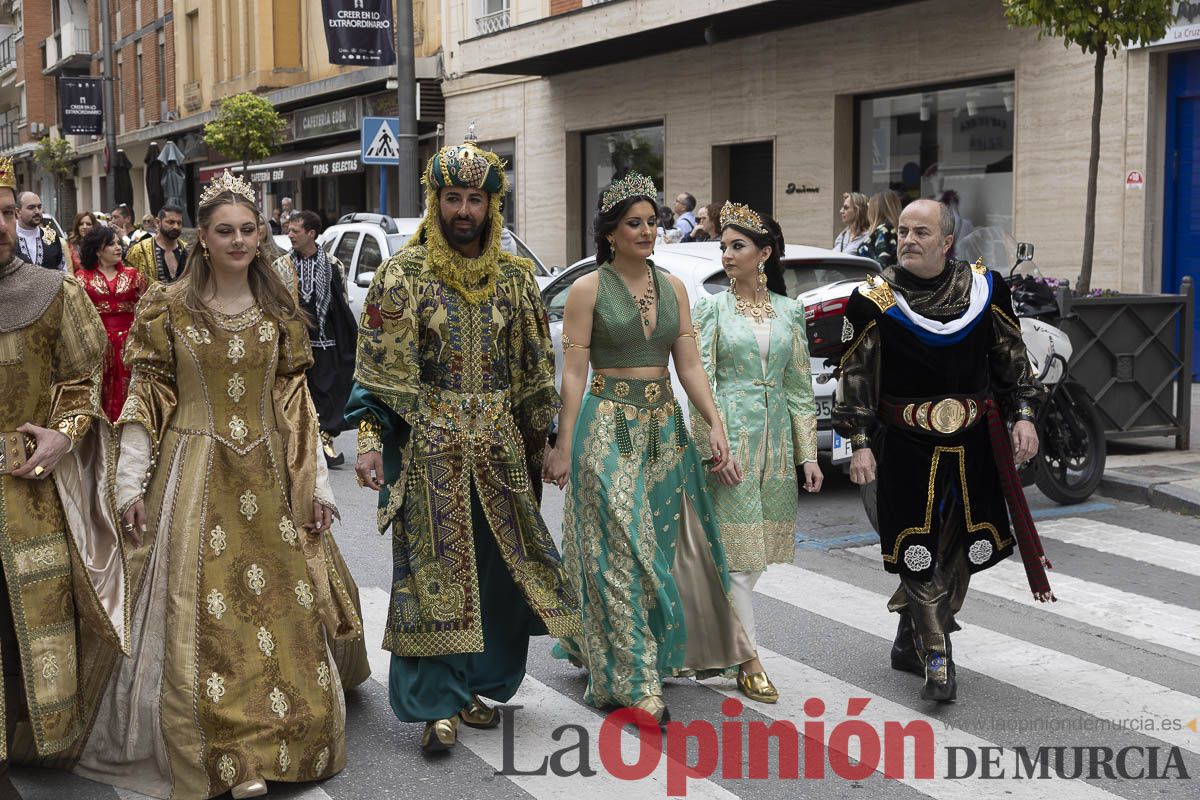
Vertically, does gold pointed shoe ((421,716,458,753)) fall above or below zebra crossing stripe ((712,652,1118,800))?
above

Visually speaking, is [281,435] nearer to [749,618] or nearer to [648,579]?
[648,579]

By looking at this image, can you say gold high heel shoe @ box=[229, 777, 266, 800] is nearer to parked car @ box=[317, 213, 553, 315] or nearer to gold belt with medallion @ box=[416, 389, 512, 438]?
gold belt with medallion @ box=[416, 389, 512, 438]

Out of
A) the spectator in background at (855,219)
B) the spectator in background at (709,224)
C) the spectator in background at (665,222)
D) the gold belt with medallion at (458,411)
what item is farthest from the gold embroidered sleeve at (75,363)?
the spectator in background at (665,222)

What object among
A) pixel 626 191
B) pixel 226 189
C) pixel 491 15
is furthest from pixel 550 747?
pixel 491 15

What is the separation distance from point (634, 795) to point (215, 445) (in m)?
1.71

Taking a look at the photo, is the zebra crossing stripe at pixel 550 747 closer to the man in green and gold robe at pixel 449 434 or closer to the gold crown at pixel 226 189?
the man in green and gold robe at pixel 449 434

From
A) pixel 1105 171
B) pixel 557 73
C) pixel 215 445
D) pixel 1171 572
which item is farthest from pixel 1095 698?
pixel 557 73

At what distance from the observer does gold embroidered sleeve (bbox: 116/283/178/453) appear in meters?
4.55

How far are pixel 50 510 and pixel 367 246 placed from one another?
11.8m

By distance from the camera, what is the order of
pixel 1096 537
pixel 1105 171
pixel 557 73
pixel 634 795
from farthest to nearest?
pixel 557 73 < pixel 1105 171 < pixel 1096 537 < pixel 634 795

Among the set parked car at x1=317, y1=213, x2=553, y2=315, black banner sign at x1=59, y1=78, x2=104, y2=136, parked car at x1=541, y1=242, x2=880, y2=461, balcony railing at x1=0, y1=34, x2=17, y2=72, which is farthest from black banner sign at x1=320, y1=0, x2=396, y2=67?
balcony railing at x1=0, y1=34, x2=17, y2=72

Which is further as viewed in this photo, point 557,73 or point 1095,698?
point 557,73

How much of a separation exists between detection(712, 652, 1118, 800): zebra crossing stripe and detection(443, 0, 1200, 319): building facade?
916cm

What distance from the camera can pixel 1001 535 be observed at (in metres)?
5.55
